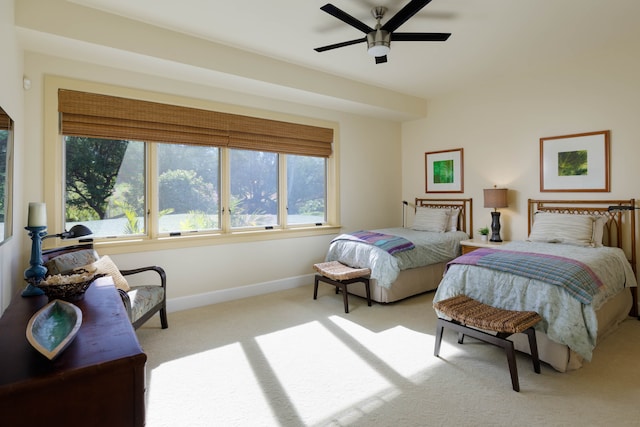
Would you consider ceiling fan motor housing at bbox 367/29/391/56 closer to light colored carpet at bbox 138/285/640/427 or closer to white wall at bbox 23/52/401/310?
white wall at bbox 23/52/401/310

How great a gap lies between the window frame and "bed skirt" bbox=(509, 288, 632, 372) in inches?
116

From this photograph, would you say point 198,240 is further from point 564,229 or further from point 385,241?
point 564,229

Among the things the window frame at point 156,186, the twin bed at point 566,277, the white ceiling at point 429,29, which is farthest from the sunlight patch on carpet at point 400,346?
the white ceiling at point 429,29

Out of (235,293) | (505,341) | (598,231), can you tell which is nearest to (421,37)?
(505,341)

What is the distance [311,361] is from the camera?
8.61 ft

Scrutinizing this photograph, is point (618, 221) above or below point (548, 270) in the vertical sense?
above

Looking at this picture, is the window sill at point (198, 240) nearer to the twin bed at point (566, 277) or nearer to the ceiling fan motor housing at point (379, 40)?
the twin bed at point (566, 277)

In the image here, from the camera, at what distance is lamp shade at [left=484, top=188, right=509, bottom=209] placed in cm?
444

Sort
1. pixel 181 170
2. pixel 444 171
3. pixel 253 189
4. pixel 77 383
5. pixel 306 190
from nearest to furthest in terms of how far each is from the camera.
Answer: pixel 77 383
pixel 181 170
pixel 253 189
pixel 306 190
pixel 444 171

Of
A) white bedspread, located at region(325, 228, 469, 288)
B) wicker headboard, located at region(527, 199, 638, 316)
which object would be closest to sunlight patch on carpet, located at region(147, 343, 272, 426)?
white bedspread, located at region(325, 228, 469, 288)

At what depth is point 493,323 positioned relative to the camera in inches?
90.2

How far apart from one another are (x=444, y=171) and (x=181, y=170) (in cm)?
380

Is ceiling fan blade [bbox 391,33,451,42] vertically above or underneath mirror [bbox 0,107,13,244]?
above

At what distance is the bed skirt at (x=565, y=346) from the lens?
7.88 feet
